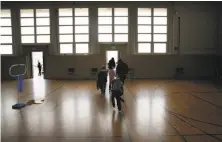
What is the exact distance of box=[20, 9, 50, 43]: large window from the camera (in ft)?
52.5

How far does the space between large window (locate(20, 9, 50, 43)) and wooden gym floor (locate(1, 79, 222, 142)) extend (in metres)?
7.42

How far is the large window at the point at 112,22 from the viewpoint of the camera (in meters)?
16.0

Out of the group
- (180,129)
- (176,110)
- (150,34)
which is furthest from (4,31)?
(180,129)

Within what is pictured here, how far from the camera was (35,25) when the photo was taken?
52.6 feet

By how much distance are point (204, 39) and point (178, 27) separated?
82.5 inches

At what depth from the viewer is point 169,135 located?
5.12 metres

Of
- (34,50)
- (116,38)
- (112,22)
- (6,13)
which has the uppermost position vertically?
(6,13)

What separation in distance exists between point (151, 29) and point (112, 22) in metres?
2.84

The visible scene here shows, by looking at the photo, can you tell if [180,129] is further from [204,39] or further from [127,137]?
[204,39]

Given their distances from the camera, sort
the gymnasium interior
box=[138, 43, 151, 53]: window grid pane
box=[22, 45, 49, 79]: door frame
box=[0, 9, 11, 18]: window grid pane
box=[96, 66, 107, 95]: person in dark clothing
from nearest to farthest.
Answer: box=[96, 66, 107, 95]: person in dark clothing < the gymnasium interior < box=[0, 9, 11, 18]: window grid pane < box=[22, 45, 49, 79]: door frame < box=[138, 43, 151, 53]: window grid pane

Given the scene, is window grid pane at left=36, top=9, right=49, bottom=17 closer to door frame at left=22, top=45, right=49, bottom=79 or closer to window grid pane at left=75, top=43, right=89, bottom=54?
door frame at left=22, top=45, right=49, bottom=79

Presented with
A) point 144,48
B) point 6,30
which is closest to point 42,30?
point 6,30

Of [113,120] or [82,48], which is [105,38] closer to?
[82,48]

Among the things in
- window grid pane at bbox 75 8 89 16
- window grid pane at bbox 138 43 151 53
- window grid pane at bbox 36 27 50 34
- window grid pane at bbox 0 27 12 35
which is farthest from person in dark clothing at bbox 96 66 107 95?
window grid pane at bbox 0 27 12 35
